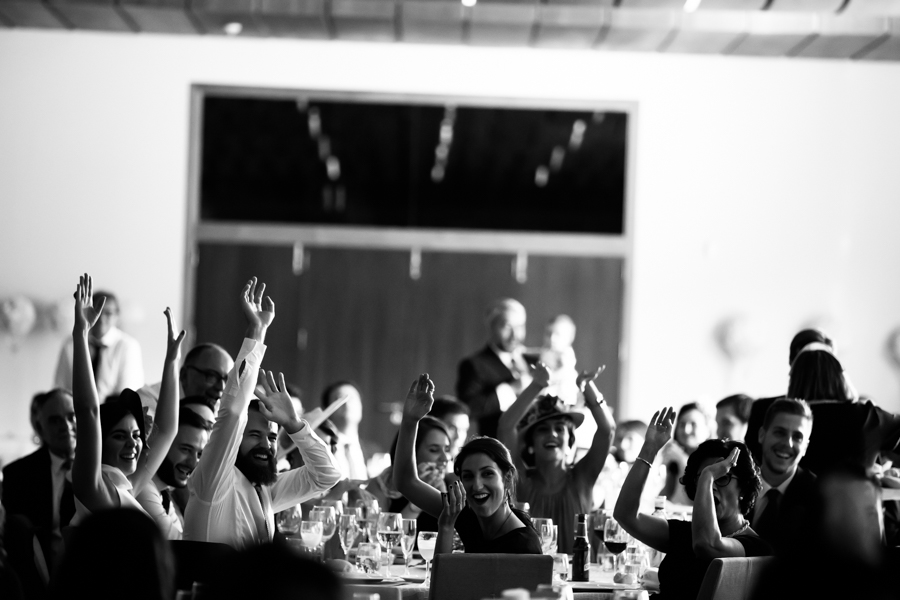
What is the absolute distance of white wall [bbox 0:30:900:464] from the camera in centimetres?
930

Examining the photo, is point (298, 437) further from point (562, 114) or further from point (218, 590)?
point (562, 114)

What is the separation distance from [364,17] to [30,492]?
15.8 feet

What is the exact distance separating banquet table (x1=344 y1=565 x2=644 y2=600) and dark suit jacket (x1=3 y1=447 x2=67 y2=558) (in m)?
1.72

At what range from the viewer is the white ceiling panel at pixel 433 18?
341 inches

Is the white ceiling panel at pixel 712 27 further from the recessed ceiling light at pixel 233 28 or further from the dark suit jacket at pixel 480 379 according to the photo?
the recessed ceiling light at pixel 233 28

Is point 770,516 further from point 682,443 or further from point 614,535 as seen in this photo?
point 682,443

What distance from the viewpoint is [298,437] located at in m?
4.38

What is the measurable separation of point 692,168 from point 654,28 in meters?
1.33

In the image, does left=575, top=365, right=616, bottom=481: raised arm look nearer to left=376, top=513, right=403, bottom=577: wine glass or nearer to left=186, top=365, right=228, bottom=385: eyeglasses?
left=376, top=513, right=403, bottom=577: wine glass

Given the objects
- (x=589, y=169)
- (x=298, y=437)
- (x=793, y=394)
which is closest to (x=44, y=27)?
(x=589, y=169)

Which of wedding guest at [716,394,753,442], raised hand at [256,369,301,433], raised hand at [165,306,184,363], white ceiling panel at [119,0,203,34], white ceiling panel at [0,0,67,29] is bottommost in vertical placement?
wedding guest at [716,394,753,442]

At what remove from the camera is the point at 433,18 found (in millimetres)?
8688

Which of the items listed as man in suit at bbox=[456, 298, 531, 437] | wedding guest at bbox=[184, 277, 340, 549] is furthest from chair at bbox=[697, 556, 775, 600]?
man in suit at bbox=[456, 298, 531, 437]

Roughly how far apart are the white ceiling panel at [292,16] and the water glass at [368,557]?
17.5 feet
